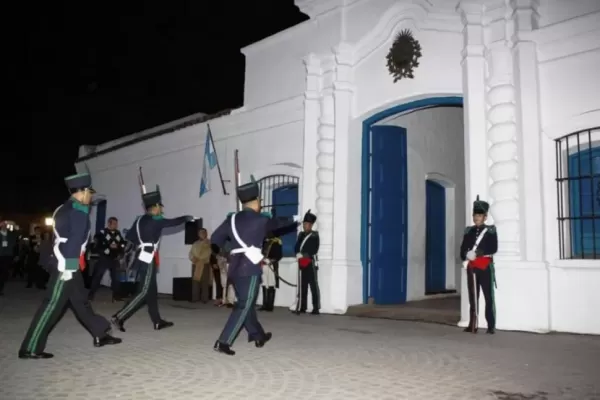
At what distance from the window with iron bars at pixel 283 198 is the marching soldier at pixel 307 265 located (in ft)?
4.51

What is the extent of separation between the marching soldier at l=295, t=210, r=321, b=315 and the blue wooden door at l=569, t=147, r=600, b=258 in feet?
14.0

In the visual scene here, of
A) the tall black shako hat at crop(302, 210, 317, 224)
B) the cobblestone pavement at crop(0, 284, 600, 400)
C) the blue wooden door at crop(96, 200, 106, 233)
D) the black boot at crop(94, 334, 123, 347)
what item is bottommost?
the cobblestone pavement at crop(0, 284, 600, 400)

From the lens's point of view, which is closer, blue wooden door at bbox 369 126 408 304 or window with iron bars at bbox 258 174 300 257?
blue wooden door at bbox 369 126 408 304

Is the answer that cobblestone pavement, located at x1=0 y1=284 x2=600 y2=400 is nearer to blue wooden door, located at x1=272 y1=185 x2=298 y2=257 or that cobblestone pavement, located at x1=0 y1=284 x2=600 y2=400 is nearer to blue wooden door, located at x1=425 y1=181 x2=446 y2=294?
blue wooden door, located at x1=272 y1=185 x2=298 y2=257

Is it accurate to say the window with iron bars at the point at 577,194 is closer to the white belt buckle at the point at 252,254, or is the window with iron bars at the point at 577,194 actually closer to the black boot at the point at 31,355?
the white belt buckle at the point at 252,254

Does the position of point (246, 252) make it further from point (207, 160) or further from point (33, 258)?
point (33, 258)

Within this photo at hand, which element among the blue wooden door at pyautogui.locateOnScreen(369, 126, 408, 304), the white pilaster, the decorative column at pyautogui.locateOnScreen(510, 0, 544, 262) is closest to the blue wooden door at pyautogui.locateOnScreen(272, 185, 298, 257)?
the white pilaster

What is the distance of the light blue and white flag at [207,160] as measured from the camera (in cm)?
1273

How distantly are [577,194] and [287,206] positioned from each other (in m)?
5.74

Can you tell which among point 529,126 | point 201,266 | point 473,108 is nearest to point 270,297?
point 201,266

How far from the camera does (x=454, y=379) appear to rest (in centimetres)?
471

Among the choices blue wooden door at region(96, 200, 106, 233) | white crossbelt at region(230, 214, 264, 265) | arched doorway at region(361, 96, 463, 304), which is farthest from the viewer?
blue wooden door at region(96, 200, 106, 233)

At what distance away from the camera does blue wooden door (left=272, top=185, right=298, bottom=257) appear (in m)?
11.4

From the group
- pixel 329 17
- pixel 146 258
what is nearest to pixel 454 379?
pixel 146 258
